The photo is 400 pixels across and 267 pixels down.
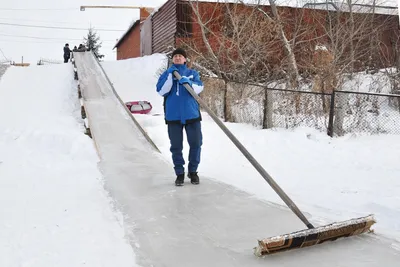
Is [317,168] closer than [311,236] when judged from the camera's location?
No

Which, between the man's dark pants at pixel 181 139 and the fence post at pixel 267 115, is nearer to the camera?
the man's dark pants at pixel 181 139

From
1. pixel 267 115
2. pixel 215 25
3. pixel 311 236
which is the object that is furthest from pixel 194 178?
pixel 215 25

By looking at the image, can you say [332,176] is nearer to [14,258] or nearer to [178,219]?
[178,219]

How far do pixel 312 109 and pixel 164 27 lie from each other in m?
14.4

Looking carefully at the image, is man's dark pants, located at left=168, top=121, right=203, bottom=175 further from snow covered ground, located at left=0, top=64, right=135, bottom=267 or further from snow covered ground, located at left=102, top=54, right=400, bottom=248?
snow covered ground, located at left=0, top=64, right=135, bottom=267

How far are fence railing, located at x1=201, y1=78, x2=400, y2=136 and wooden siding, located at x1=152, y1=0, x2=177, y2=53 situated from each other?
10352 millimetres

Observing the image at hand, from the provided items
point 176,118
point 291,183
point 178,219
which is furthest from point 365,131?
point 178,219

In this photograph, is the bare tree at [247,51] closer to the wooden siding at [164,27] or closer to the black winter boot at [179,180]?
the wooden siding at [164,27]

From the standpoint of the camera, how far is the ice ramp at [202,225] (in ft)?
9.12

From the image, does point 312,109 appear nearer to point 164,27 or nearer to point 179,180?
point 179,180

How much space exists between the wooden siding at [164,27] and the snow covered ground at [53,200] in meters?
11.7

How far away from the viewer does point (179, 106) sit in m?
4.59

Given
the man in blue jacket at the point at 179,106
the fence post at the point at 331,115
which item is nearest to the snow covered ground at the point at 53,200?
the man in blue jacket at the point at 179,106

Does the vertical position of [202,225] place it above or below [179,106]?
below
